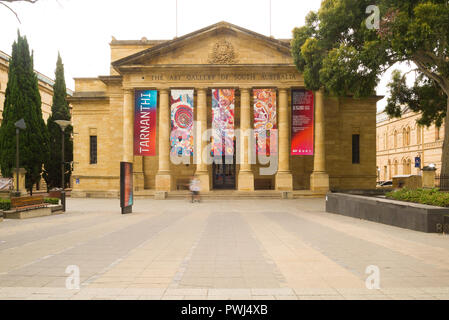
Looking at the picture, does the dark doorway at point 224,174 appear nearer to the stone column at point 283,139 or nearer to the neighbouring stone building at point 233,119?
the neighbouring stone building at point 233,119

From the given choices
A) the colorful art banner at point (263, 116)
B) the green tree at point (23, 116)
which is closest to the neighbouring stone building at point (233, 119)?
the colorful art banner at point (263, 116)

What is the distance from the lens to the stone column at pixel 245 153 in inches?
1163

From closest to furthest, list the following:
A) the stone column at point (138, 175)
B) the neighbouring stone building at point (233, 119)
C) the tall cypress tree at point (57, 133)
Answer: the neighbouring stone building at point (233, 119)
the stone column at point (138, 175)
the tall cypress tree at point (57, 133)

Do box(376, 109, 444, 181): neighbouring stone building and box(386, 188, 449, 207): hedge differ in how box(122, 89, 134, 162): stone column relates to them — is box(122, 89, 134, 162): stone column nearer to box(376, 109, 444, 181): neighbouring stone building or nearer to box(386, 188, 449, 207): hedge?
box(386, 188, 449, 207): hedge

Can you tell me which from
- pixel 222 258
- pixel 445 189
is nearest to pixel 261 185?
pixel 445 189

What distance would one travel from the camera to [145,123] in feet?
96.4

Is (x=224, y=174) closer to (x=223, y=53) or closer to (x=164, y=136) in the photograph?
(x=164, y=136)

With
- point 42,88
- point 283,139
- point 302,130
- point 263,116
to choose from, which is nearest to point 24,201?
point 263,116

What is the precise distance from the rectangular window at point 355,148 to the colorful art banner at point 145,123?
66.8ft

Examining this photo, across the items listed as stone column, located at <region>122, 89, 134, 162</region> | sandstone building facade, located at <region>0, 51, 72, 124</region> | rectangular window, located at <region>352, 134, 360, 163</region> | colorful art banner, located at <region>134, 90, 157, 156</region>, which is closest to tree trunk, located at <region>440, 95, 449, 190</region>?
rectangular window, located at <region>352, 134, 360, 163</region>

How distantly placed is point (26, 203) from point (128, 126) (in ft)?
51.6

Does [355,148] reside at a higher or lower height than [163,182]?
higher
